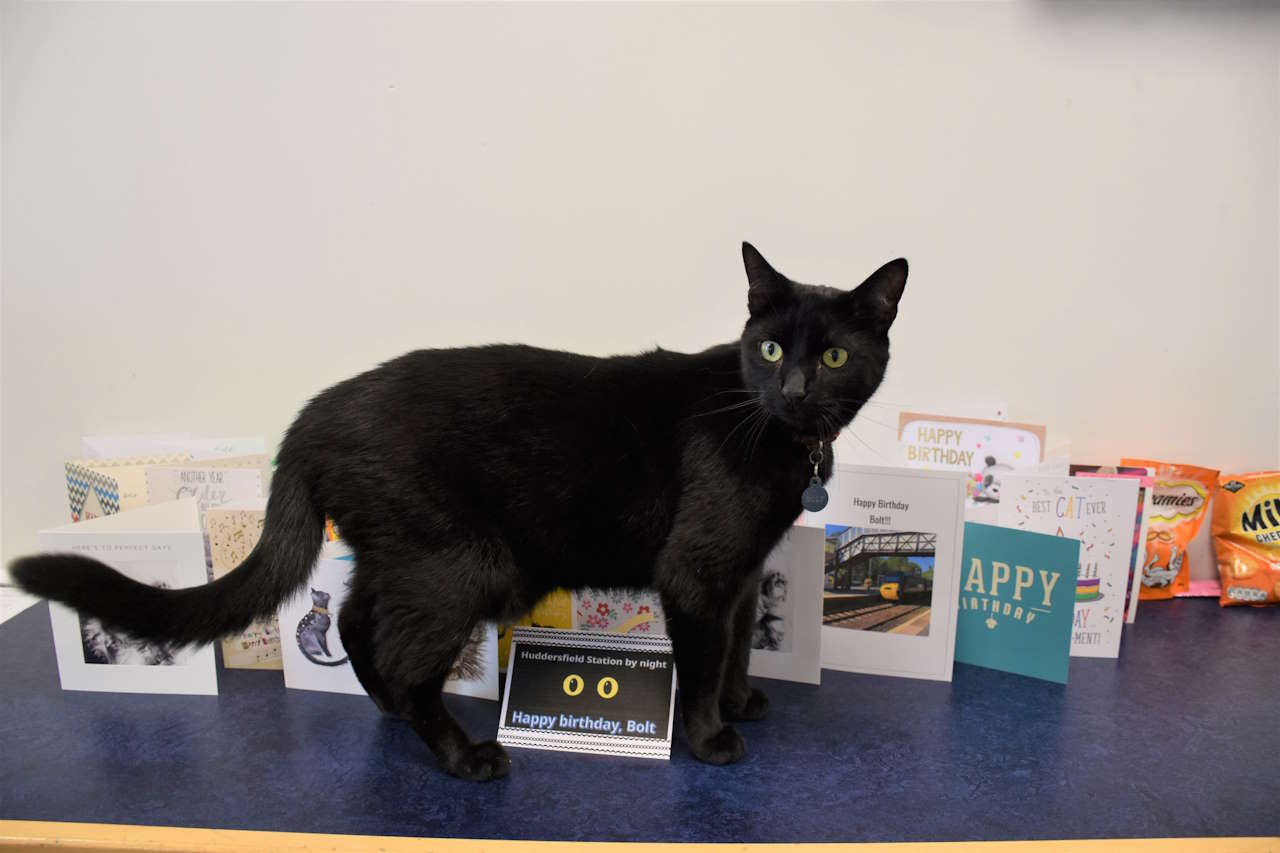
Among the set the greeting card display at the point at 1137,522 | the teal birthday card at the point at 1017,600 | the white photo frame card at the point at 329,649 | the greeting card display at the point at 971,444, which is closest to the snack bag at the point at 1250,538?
the greeting card display at the point at 1137,522

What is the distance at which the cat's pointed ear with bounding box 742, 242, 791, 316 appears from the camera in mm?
1094

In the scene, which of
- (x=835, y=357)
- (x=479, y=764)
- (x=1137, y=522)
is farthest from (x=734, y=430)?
(x=1137, y=522)

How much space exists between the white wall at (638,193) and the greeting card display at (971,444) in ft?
0.36

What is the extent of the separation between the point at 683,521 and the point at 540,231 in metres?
0.84

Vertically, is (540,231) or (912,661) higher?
(540,231)

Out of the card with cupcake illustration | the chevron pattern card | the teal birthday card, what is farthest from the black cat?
the chevron pattern card

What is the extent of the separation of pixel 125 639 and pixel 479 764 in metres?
0.64

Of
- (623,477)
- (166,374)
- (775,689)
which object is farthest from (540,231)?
(775,689)

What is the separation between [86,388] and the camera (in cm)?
179

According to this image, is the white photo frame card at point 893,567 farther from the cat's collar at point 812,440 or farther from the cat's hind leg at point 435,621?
the cat's hind leg at point 435,621

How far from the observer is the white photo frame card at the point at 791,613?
1.35m

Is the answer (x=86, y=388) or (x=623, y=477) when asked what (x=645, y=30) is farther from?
(x=86, y=388)

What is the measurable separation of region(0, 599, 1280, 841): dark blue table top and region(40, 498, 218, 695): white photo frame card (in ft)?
0.10

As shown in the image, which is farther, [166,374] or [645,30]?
[166,374]
